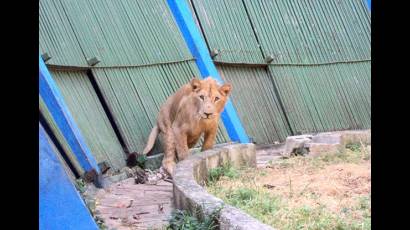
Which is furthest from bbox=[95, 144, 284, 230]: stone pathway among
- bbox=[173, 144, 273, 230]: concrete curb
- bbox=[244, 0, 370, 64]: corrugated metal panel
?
bbox=[244, 0, 370, 64]: corrugated metal panel

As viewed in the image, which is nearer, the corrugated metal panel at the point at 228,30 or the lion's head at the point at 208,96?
the lion's head at the point at 208,96

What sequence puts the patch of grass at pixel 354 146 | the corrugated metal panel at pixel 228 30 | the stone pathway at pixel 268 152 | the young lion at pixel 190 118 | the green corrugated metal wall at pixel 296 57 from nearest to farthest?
the young lion at pixel 190 118
the patch of grass at pixel 354 146
the stone pathway at pixel 268 152
the corrugated metal panel at pixel 228 30
the green corrugated metal wall at pixel 296 57

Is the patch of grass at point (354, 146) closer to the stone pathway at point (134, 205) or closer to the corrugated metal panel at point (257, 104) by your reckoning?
the corrugated metal panel at point (257, 104)

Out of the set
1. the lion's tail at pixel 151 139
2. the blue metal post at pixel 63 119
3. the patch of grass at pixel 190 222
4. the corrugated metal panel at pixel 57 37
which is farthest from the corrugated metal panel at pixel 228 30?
the patch of grass at pixel 190 222

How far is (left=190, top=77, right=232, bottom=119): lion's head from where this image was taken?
31.1 feet

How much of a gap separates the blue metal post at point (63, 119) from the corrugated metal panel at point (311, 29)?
6.15 m

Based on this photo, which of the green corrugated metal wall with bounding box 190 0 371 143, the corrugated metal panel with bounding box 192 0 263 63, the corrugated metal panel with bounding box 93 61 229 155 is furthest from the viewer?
the green corrugated metal wall with bounding box 190 0 371 143

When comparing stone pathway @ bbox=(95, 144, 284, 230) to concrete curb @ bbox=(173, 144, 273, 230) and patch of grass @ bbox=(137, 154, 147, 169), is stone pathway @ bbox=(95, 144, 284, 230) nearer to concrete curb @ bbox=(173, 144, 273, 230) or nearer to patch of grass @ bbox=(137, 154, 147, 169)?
concrete curb @ bbox=(173, 144, 273, 230)

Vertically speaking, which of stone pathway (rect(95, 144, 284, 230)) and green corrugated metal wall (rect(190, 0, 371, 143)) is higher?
green corrugated metal wall (rect(190, 0, 371, 143))

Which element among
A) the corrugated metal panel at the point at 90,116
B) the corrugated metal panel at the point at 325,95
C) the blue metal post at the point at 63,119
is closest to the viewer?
the blue metal post at the point at 63,119

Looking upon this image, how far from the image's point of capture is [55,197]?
11.6ft

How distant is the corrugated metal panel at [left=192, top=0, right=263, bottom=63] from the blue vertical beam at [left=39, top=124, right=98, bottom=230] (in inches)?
353

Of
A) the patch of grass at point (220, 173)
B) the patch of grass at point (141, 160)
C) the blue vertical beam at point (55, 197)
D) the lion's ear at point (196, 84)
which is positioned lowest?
the blue vertical beam at point (55, 197)

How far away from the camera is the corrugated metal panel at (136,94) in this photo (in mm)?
9969
